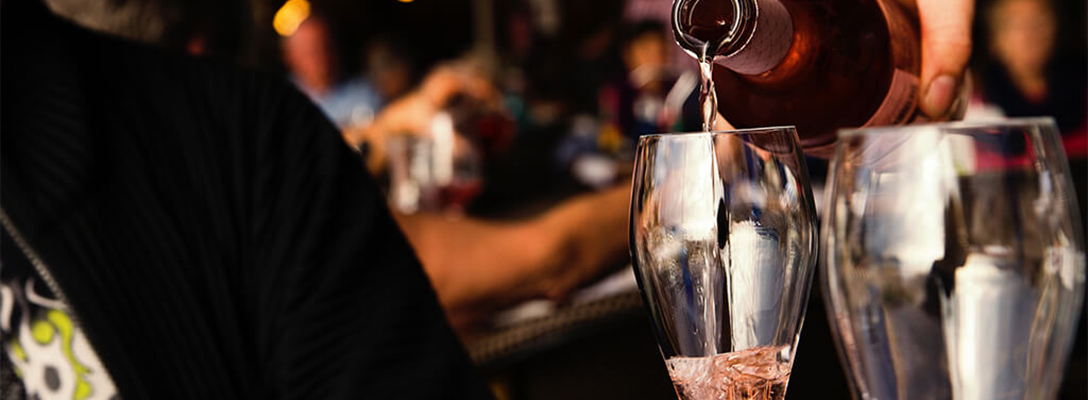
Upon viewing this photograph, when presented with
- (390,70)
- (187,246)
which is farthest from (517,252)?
(390,70)

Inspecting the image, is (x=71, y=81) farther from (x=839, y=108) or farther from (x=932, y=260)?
(x=932, y=260)

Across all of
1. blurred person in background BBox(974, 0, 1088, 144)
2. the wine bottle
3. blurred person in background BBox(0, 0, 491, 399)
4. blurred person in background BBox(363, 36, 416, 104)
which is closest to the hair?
blurred person in background BBox(0, 0, 491, 399)

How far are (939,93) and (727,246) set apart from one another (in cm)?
15

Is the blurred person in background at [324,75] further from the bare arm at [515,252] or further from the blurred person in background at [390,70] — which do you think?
the bare arm at [515,252]

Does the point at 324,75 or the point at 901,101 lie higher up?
the point at 324,75

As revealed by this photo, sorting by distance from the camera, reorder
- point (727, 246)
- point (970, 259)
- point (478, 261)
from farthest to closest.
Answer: point (478, 261)
point (727, 246)
point (970, 259)

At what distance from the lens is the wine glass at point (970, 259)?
322 mm

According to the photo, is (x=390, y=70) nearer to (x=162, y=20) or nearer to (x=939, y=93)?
(x=162, y=20)

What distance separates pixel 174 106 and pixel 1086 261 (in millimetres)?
820

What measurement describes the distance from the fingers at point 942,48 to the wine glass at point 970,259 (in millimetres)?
162

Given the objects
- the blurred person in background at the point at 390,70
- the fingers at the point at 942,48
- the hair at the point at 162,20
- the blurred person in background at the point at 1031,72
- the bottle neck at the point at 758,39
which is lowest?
the blurred person in background at the point at 1031,72

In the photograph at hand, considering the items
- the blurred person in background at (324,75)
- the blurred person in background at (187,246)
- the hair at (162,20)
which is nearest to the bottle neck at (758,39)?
the blurred person in background at (187,246)

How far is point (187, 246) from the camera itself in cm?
92

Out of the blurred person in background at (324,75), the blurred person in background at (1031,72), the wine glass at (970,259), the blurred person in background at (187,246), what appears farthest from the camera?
the blurred person in background at (324,75)
